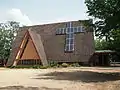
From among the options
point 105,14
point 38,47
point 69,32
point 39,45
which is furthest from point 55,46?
point 105,14

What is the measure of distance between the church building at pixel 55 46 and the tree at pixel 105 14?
2605 centimetres

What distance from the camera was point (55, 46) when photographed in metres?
64.7

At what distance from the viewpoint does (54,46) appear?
6469 cm

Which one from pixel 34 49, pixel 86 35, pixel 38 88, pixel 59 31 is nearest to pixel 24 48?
pixel 34 49

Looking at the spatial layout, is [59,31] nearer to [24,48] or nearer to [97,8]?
[24,48]

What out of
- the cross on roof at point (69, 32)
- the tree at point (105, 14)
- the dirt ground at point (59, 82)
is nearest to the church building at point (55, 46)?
the cross on roof at point (69, 32)

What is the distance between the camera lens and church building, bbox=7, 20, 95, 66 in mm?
60844

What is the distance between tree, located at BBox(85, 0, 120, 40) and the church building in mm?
26051

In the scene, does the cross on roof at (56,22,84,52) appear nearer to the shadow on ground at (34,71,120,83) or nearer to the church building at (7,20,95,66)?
the church building at (7,20,95,66)

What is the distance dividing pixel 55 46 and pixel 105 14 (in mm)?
34305

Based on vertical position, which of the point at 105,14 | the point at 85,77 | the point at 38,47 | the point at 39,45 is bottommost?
the point at 85,77

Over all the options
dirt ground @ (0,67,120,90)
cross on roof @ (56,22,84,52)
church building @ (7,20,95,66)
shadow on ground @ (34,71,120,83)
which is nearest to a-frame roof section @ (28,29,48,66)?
church building @ (7,20,95,66)

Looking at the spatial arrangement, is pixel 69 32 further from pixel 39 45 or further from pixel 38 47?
pixel 38 47

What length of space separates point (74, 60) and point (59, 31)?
29.2 ft
